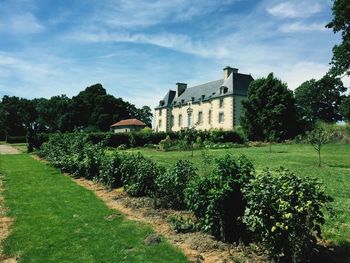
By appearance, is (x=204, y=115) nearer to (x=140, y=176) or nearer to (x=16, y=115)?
(x=140, y=176)

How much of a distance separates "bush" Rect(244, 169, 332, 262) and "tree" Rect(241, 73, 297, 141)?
95.7 ft

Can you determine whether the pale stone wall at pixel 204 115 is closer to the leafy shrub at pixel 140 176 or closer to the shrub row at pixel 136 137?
the shrub row at pixel 136 137

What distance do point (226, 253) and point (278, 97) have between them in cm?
3077

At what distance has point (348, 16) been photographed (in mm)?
25672

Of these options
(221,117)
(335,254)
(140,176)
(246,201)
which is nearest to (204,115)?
(221,117)

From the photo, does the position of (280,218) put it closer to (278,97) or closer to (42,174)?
(42,174)

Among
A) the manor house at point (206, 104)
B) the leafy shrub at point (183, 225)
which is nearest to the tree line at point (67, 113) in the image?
the manor house at point (206, 104)

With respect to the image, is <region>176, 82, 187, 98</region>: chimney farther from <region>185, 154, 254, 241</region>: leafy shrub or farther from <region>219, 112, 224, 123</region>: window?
<region>185, 154, 254, 241</region>: leafy shrub

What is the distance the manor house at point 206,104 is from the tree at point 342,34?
16.4m

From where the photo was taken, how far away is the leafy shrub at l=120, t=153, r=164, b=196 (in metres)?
8.27

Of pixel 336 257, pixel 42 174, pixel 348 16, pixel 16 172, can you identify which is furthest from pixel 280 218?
pixel 348 16

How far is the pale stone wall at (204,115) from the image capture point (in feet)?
144

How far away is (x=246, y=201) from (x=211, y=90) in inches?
1753

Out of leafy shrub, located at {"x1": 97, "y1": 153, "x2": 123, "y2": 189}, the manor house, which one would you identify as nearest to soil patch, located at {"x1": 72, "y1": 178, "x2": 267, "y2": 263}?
leafy shrub, located at {"x1": 97, "y1": 153, "x2": 123, "y2": 189}
